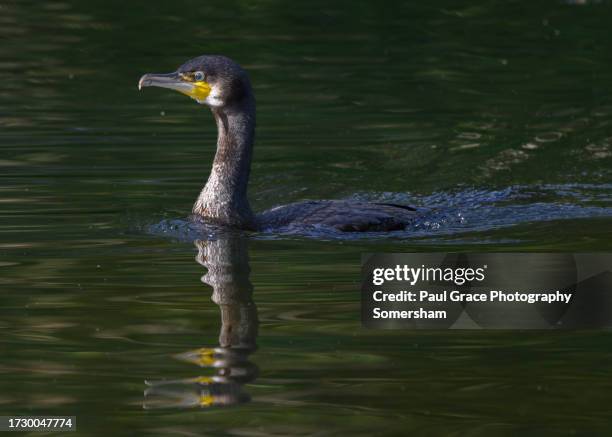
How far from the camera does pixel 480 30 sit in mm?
21797

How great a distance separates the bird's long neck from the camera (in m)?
10.6

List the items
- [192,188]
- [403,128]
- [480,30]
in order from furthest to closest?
[480,30], [403,128], [192,188]

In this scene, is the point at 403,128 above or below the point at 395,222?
above

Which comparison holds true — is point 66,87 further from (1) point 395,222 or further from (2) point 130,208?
(1) point 395,222

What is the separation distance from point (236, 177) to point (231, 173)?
0.05 meters

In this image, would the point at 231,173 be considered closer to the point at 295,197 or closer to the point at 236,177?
the point at 236,177

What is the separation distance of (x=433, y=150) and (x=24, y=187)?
4228 mm

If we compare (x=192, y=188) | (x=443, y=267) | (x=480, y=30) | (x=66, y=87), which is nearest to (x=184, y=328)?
(x=443, y=267)

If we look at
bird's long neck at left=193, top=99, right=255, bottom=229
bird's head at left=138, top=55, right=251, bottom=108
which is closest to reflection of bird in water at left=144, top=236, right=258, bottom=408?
bird's long neck at left=193, top=99, right=255, bottom=229

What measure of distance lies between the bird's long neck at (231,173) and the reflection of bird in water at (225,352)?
72 cm

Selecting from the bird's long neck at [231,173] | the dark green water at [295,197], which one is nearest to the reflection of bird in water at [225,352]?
the dark green water at [295,197]

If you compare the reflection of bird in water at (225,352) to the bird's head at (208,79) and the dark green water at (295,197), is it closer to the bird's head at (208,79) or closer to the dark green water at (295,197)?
the dark green water at (295,197)

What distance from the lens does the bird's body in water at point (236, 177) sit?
33.9ft

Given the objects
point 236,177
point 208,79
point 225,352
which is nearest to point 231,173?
point 236,177
